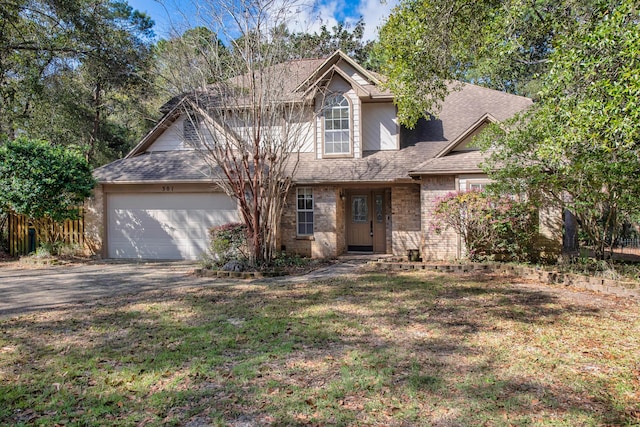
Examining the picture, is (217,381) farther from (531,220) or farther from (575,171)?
(531,220)

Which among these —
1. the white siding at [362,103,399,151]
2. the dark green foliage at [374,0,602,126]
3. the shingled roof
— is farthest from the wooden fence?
the dark green foliage at [374,0,602,126]

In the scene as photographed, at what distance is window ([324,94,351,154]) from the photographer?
48.4 feet

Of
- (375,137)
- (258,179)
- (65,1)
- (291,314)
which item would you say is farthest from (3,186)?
(375,137)

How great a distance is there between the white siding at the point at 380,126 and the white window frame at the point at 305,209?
2.91 metres

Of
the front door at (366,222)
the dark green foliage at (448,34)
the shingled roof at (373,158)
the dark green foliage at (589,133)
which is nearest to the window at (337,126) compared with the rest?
the shingled roof at (373,158)

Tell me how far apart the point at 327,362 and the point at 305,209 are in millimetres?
9929

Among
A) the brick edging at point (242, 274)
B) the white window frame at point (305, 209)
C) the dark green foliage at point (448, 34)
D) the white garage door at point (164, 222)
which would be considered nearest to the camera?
the dark green foliage at point (448, 34)

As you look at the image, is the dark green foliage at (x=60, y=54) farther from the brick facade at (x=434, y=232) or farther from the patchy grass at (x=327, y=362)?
the patchy grass at (x=327, y=362)

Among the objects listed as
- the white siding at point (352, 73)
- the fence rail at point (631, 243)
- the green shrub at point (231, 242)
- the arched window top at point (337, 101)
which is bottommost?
the fence rail at point (631, 243)

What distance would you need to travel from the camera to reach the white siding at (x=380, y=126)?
1511cm

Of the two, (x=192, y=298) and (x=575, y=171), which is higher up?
(x=575, y=171)

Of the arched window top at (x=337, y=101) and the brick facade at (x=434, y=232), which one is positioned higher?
the arched window top at (x=337, y=101)

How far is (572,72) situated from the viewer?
6504 millimetres

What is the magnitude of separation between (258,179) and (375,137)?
594cm
